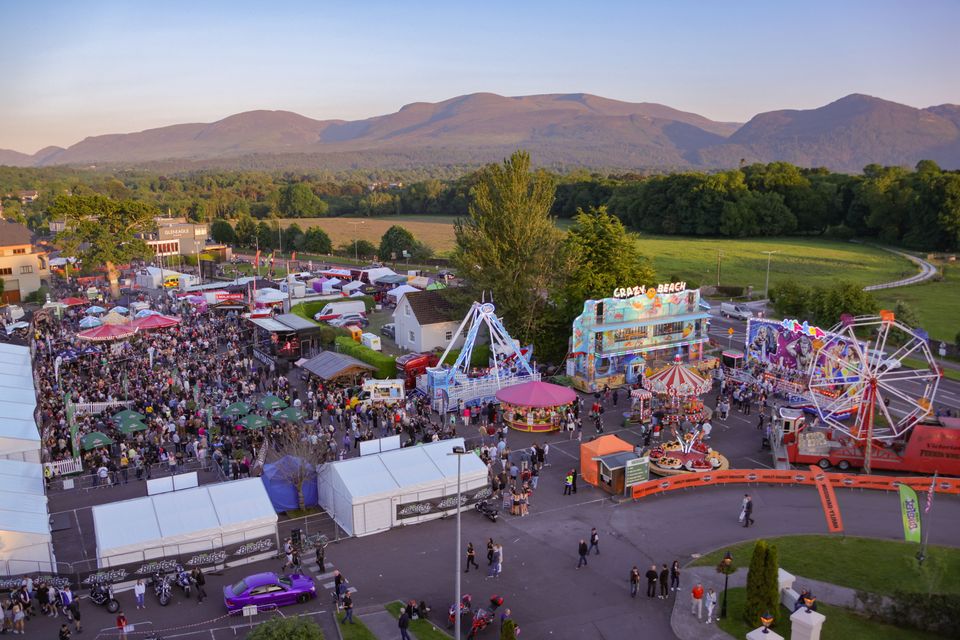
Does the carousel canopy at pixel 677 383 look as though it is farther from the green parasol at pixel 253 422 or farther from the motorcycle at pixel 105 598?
the motorcycle at pixel 105 598

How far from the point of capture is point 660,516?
2238 centimetres

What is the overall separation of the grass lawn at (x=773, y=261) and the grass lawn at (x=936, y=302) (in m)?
3.66

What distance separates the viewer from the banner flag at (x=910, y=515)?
18.5m

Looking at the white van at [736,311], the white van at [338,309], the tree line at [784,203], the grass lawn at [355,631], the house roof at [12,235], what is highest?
the tree line at [784,203]

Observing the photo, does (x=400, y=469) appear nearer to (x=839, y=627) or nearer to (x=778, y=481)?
(x=839, y=627)

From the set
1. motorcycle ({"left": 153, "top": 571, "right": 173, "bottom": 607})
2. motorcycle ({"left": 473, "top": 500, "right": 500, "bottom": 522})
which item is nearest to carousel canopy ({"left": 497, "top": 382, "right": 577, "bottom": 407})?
motorcycle ({"left": 473, "top": 500, "right": 500, "bottom": 522})

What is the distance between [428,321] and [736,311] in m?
24.7

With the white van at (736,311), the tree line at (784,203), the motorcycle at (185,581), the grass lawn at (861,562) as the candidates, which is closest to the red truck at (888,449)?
the grass lawn at (861,562)

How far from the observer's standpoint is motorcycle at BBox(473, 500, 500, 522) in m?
22.0

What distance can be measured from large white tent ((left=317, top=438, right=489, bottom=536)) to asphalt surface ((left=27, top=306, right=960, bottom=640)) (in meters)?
0.43

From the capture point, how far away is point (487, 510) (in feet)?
73.2

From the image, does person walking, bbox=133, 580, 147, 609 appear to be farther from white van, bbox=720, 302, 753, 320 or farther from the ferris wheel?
white van, bbox=720, 302, 753, 320

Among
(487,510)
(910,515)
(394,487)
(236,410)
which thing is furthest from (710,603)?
(236,410)

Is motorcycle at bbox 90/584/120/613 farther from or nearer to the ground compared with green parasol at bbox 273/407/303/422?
nearer to the ground
